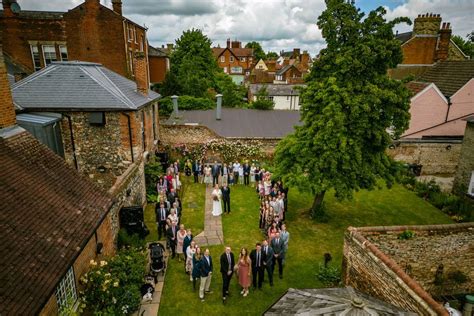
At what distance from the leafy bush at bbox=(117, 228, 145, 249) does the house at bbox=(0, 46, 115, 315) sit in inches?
29.5

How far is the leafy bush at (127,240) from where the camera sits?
10.7 meters

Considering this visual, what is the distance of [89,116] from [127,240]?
6643 millimetres

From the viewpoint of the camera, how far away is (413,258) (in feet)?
31.6

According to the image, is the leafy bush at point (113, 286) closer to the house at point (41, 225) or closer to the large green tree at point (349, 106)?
the house at point (41, 225)

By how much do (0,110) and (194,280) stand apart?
7599 mm

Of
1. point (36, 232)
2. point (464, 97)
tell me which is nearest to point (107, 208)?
point (36, 232)

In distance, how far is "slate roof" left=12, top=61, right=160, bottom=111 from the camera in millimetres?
13750

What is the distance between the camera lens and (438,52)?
29.0 metres

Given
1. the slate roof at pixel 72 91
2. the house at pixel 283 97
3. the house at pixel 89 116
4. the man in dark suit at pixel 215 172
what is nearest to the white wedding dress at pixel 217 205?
the house at pixel 89 116

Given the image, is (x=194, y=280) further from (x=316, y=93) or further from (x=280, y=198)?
(x=316, y=93)

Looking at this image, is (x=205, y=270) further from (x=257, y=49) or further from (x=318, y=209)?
(x=257, y=49)

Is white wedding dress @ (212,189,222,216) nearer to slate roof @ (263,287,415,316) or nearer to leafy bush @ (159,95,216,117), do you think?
slate roof @ (263,287,415,316)

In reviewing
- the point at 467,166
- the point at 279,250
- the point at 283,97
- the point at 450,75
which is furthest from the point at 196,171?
the point at 283,97

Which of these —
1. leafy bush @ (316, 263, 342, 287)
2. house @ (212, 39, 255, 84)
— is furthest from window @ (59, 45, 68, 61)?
house @ (212, 39, 255, 84)
